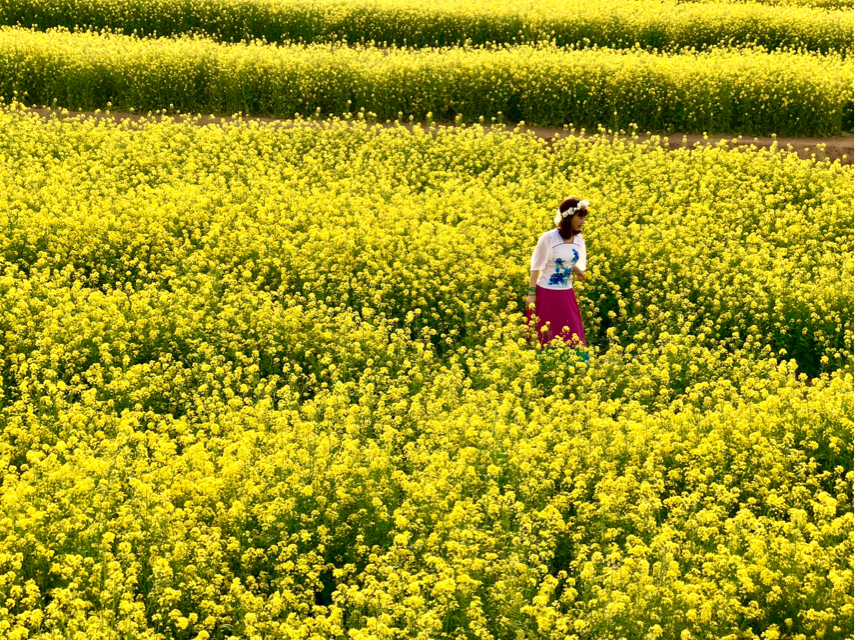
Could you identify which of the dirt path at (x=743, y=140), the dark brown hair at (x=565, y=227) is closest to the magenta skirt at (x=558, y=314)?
the dark brown hair at (x=565, y=227)

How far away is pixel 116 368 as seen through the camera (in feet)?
27.2

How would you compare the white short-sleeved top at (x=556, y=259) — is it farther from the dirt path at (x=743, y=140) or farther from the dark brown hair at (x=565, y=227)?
the dirt path at (x=743, y=140)

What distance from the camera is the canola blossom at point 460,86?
17.7 meters

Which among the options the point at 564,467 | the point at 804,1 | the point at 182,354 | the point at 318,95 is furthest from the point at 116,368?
the point at 804,1

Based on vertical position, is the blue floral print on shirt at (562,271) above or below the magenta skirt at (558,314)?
above

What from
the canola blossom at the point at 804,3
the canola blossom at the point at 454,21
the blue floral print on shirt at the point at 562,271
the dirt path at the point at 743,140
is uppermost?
the canola blossom at the point at 804,3

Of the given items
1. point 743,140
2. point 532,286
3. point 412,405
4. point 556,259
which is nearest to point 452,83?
point 743,140

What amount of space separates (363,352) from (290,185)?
210 inches

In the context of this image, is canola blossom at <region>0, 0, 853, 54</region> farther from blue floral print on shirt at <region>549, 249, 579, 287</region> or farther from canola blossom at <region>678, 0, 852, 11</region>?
blue floral print on shirt at <region>549, 249, 579, 287</region>

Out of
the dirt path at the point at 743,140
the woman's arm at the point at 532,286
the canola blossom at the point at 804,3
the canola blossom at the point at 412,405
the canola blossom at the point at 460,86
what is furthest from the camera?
the canola blossom at the point at 804,3

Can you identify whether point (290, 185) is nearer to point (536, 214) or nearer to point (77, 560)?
point (536, 214)

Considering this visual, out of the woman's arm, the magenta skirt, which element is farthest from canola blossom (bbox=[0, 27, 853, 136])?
the magenta skirt

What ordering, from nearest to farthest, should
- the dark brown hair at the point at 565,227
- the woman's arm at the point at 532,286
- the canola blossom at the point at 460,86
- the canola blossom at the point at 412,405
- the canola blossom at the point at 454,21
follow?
the canola blossom at the point at 412,405, the dark brown hair at the point at 565,227, the woman's arm at the point at 532,286, the canola blossom at the point at 460,86, the canola blossom at the point at 454,21

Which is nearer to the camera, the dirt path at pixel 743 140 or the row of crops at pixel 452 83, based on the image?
the dirt path at pixel 743 140
